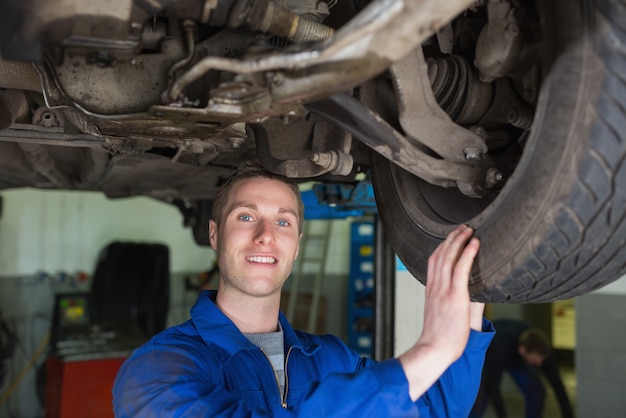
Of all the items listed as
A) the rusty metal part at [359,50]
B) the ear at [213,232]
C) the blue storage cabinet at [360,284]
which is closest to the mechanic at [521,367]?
the blue storage cabinet at [360,284]

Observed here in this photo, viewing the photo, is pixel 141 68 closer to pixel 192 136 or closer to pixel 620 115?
pixel 192 136

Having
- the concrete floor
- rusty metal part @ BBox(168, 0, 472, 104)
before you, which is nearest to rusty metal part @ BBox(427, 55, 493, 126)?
rusty metal part @ BBox(168, 0, 472, 104)

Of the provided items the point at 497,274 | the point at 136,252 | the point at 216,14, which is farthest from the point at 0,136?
the point at 136,252

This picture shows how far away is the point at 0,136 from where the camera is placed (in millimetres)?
1562

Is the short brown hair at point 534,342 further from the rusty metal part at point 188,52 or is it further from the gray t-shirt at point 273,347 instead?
the rusty metal part at point 188,52

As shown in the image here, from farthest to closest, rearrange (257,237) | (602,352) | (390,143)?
(602,352), (257,237), (390,143)

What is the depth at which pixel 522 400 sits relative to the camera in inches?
200

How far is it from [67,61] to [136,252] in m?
4.09

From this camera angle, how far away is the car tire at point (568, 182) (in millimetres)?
854

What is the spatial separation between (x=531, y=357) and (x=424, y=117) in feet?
11.9

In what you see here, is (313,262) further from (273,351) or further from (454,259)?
(454,259)

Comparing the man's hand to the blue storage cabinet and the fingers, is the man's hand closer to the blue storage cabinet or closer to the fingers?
the fingers

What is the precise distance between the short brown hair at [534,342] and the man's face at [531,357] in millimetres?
16

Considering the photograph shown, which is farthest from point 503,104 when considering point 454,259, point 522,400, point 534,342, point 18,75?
point 522,400
